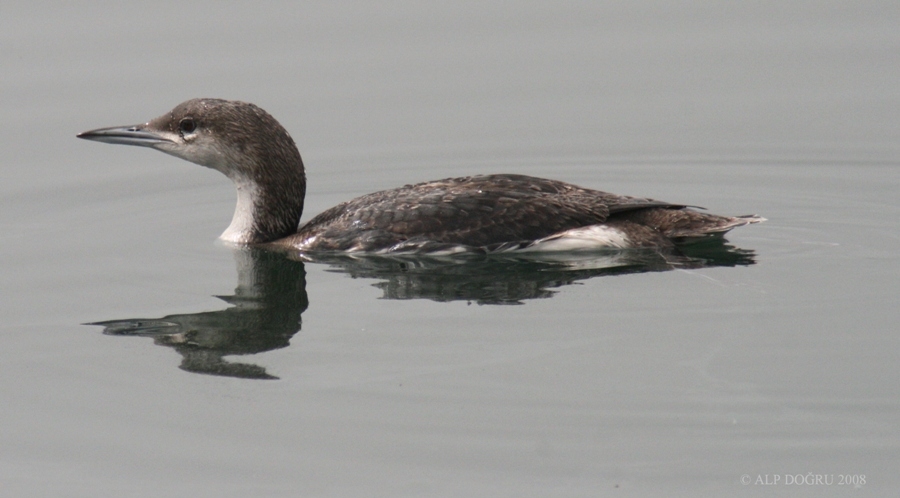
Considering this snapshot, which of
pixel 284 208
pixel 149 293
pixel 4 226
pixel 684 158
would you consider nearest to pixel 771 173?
pixel 684 158

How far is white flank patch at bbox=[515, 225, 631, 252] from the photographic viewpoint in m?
8.41

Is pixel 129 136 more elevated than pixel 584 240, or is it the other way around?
pixel 129 136

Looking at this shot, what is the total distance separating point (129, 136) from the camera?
8.89 m

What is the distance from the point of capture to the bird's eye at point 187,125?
29.2 ft
